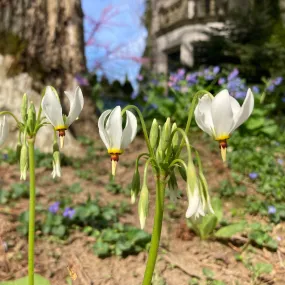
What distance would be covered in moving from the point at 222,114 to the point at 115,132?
11.4 inches

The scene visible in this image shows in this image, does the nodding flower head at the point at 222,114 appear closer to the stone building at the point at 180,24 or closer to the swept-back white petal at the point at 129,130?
the swept-back white petal at the point at 129,130

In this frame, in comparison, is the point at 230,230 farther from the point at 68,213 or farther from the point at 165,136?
the point at 165,136

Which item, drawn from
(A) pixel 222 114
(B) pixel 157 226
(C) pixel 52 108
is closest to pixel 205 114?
(A) pixel 222 114

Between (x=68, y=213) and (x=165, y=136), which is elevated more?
(x=165, y=136)

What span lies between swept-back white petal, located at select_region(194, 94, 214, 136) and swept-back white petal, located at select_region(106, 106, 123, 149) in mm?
213

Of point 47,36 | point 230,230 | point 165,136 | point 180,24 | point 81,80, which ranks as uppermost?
point 180,24

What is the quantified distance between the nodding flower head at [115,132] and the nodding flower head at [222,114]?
19 cm

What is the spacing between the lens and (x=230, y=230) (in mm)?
2623

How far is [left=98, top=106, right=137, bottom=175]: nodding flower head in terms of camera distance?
114cm

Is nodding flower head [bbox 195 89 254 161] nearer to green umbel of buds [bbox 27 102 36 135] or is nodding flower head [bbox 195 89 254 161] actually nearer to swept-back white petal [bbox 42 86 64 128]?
swept-back white petal [bbox 42 86 64 128]

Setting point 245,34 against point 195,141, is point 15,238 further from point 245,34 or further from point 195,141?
point 245,34

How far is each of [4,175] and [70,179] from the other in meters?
0.55

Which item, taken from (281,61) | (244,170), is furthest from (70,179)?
(281,61)

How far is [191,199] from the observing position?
1.09 metres
